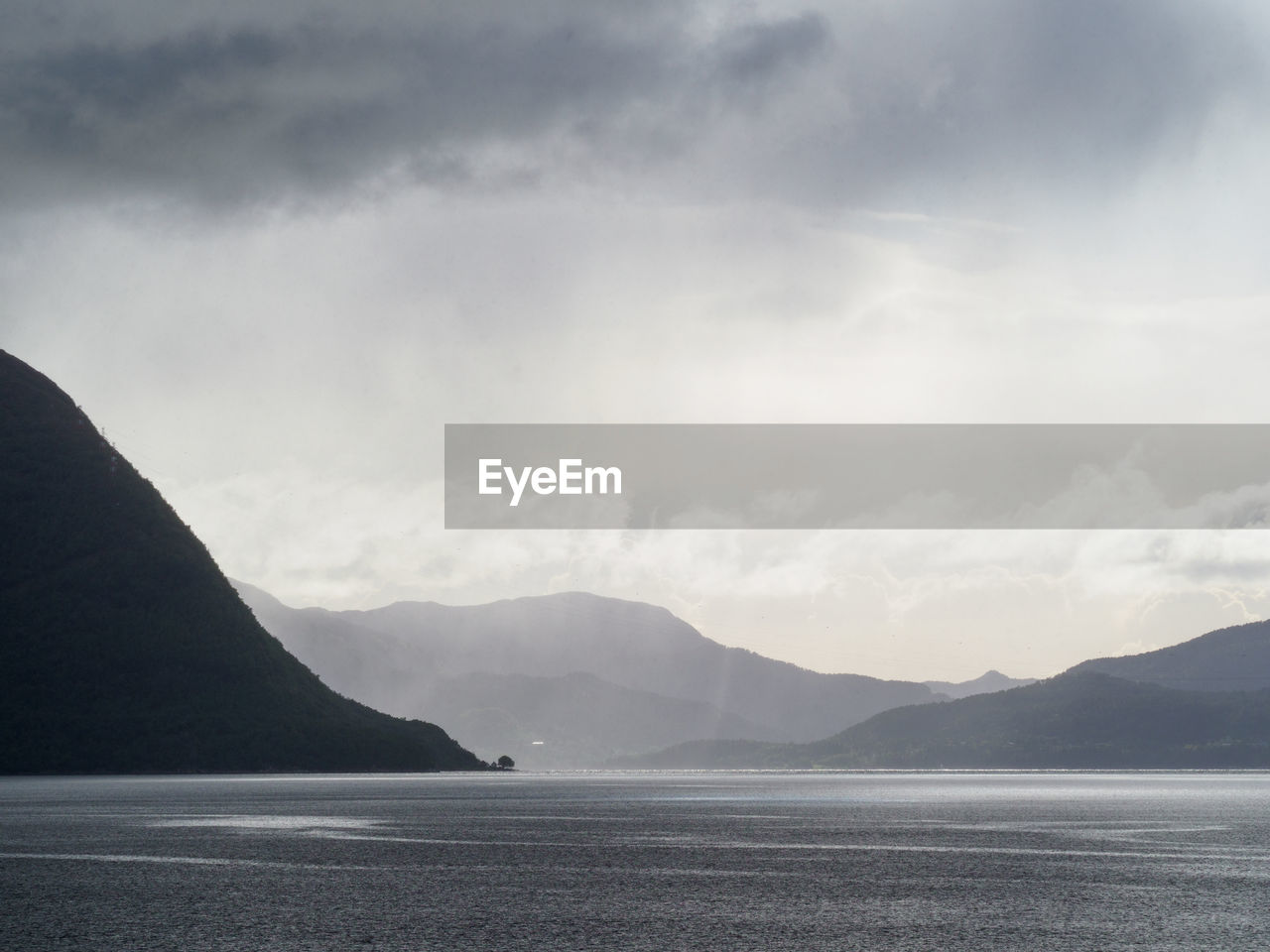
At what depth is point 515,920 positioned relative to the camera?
74.9 feet

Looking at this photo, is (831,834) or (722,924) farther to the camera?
(831,834)

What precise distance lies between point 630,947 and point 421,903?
7.16 m

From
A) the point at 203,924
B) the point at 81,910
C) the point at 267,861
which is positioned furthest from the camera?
the point at 267,861

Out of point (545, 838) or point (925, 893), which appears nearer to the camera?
point (925, 893)

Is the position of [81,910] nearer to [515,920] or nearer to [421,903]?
[421,903]

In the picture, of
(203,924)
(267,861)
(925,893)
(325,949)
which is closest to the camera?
(325,949)

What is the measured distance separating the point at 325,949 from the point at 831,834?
34.8m

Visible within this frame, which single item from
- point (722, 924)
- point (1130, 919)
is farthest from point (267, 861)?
point (1130, 919)

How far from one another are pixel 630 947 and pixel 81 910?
438 inches

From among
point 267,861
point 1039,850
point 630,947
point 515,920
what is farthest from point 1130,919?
point 267,861

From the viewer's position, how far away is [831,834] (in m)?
51.2

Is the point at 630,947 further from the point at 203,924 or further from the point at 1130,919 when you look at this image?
the point at 1130,919

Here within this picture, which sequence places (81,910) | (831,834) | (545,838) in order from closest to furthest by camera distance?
1. (81,910)
2. (545,838)
3. (831,834)

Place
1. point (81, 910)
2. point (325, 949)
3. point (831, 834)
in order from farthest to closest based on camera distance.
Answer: point (831, 834) < point (81, 910) < point (325, 949)
